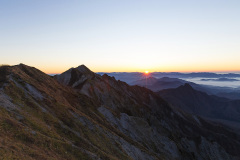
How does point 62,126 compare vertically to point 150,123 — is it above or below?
above

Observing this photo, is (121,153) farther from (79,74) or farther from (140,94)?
(140,94)

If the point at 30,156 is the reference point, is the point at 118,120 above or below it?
A: below

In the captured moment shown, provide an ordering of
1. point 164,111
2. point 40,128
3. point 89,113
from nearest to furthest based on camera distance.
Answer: point 40,128 < point 89,113 < point 164,111

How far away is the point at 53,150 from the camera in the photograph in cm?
2005

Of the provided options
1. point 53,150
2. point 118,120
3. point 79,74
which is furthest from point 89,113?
point 79,74

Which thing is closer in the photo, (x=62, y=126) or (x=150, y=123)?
(x=62, y=126)

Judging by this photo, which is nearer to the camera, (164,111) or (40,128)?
(40,128)

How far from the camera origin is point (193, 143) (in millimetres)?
84062

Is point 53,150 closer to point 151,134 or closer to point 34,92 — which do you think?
point 34,92

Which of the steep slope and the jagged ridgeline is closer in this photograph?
the jagged ridgeline

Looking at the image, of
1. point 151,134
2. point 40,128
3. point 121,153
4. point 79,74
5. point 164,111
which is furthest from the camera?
point 164,111

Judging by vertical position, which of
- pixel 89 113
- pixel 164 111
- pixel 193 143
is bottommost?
pixel 193 143

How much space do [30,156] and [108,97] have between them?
57.4 meters

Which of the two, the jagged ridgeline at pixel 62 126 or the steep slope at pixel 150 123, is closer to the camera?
the jagged ridgeline at pixel 62 126
